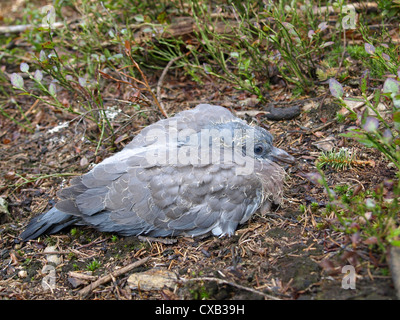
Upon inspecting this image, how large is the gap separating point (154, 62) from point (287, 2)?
6.05 ft

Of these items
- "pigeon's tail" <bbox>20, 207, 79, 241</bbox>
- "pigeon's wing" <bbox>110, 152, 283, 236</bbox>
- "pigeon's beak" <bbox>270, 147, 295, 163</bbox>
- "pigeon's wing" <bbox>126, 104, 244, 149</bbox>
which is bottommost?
"pigeon's tail" <bbox>20, 207, 79, 241</bbox>

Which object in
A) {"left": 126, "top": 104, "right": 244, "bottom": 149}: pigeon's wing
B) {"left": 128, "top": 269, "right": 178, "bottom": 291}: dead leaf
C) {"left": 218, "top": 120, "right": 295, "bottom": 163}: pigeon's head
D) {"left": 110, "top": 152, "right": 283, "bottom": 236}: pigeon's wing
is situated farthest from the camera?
{"left": 126, "top": 104, "right": 244, "bottom": 149}: pigeon's wing

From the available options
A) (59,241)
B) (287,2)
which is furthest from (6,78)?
(287,2)

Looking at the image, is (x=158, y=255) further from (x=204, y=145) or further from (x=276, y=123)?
(x=276, y=123)

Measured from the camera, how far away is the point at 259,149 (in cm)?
364

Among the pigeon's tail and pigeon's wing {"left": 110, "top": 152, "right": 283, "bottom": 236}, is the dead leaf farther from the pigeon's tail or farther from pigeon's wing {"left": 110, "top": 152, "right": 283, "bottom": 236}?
the pigeon's tail

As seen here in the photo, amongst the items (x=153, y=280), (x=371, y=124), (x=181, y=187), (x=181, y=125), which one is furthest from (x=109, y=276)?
(x=371, y=124)

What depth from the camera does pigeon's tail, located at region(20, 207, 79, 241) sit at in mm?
3553

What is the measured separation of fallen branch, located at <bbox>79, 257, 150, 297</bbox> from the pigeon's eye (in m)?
1.38

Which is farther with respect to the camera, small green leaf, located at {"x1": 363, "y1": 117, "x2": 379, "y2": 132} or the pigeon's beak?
the pigeon's beak

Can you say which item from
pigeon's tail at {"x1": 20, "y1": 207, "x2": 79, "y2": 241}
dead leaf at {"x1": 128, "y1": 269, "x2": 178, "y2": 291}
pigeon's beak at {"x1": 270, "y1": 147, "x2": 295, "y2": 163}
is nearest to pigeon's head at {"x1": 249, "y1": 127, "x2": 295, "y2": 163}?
pigeon's beak at {"x1": 270, "y1": 147, "x2": 295, "y2": 163}

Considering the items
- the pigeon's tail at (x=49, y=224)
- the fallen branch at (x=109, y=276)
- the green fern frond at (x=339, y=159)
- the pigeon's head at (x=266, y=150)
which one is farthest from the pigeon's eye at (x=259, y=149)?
the pigeon's tail at (x=49, y=224)

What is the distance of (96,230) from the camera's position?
365 cm

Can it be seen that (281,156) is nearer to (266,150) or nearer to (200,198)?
(266,150)
